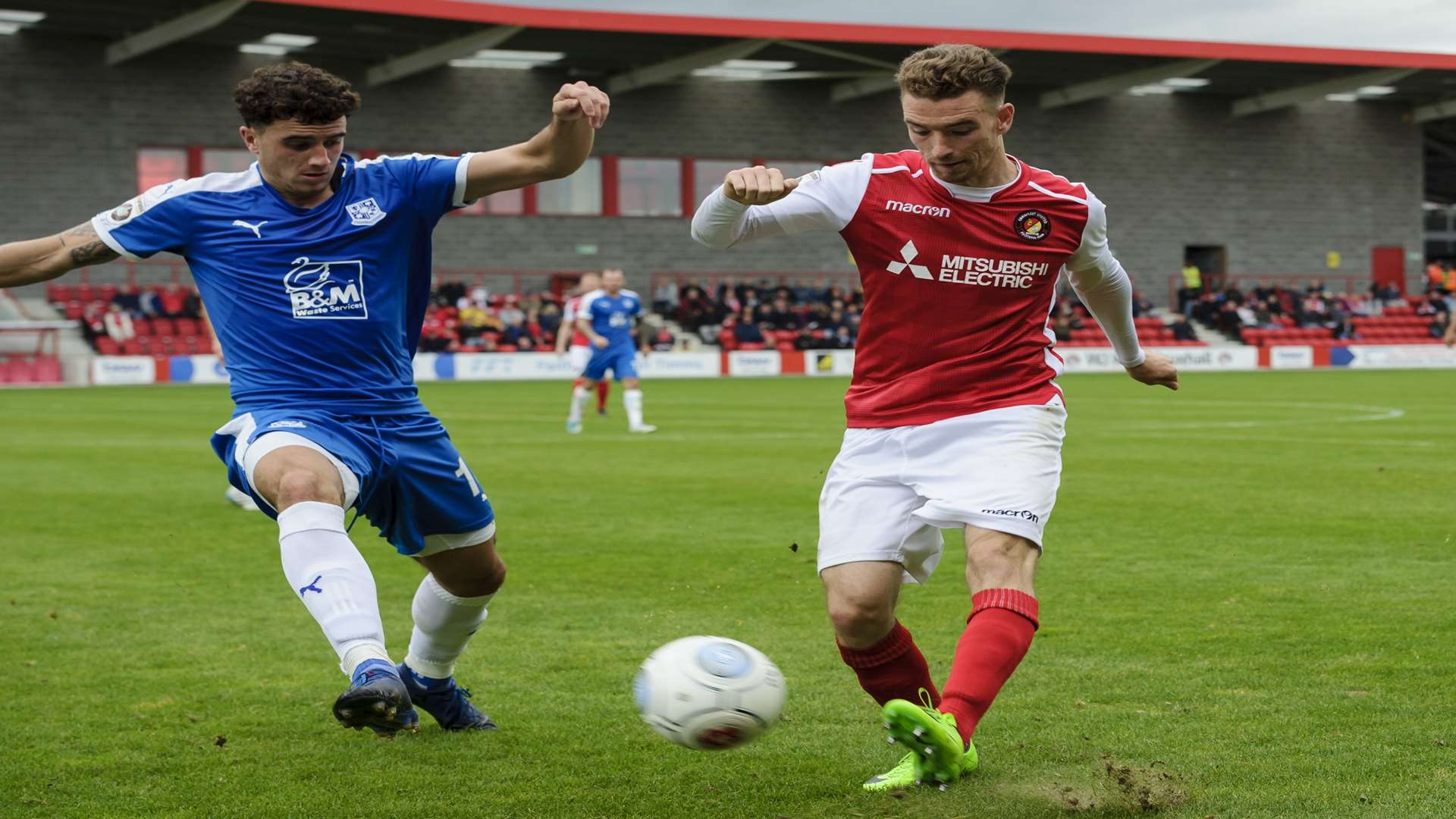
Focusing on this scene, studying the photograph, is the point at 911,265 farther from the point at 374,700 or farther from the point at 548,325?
the point at 548,325

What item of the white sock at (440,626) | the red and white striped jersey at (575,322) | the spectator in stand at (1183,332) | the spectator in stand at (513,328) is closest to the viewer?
the white sock at (440,626)

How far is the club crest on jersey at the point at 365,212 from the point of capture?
459cm

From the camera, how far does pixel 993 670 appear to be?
390 centimetres

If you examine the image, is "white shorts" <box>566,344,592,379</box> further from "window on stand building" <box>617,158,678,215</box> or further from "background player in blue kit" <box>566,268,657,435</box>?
"window on stand building" <box>617,158,678,215</box>

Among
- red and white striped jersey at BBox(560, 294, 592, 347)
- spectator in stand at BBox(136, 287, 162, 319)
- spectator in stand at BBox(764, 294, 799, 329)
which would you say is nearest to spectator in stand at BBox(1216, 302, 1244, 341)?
spectator in stand at BBox(764, 294, 799, 329)

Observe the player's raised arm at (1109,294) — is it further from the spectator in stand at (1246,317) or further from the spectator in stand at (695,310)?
the spectator in stand at (1246,317)

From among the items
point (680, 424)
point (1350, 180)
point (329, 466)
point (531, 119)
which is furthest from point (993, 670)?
point (1350, 180)

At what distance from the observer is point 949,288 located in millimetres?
4414

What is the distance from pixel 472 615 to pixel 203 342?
32.5 metres

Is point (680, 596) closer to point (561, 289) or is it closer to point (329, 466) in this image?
point (329, 466)

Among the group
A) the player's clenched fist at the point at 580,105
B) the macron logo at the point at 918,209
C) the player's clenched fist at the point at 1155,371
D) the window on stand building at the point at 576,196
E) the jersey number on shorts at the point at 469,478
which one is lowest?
the jersey number on shorts at the point at 469,478

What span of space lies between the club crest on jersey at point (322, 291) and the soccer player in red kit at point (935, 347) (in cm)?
100

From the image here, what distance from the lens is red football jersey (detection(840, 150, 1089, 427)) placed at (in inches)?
173

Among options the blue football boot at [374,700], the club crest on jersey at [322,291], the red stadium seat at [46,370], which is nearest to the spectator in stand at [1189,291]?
the red stadium seat at [46,370]
